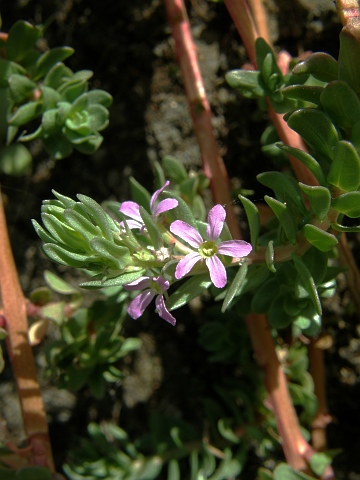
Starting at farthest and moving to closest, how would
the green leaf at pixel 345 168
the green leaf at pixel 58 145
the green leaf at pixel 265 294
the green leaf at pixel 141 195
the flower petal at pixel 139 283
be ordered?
the green leaf at pixel 58 145
the green leaf at pixel 141 195
the green leaf at pixel 265 294
the flower petal at pixel 139 283
the green leaf at pixel 345 168

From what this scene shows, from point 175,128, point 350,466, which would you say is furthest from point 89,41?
point 350,466

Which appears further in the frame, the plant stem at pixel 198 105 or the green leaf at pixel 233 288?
the plant stem at pixel 198 105

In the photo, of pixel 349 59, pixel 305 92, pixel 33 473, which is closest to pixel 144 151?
pixel 305 92

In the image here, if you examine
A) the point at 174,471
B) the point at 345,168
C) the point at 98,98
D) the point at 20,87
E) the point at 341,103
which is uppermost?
the point at 20,87

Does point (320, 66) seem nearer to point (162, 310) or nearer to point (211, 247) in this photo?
point (211, 247)

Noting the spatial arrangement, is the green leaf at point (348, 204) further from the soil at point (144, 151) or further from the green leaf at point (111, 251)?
the soil at point (144, 151)

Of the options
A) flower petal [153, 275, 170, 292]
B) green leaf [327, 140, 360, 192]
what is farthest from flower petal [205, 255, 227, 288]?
green leaf [327, 140, 360, 192]

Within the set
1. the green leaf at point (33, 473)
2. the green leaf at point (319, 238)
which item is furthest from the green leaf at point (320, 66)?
the green leaf at point (33, 473)
